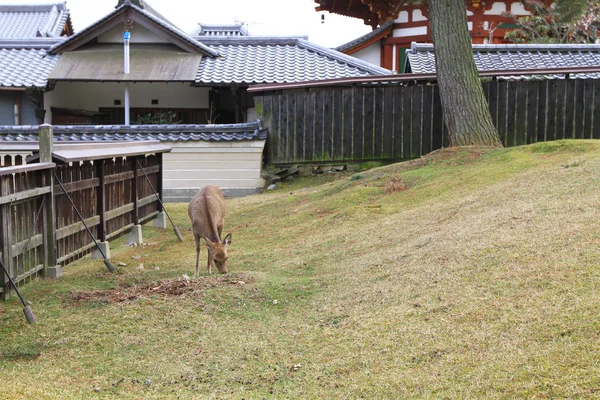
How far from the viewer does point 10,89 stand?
2116 centimetres

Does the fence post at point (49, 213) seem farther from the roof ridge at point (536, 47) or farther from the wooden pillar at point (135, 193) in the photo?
the roof ridge at point (536, 47)

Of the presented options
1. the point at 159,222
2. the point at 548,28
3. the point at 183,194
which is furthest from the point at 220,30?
the point at 159,222

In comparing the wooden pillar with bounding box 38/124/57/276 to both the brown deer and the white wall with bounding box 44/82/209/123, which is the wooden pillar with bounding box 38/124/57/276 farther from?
the white wall with bounding box 44/82/209/123

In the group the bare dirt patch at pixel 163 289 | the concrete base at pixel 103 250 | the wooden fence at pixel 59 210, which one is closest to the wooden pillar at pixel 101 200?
the wooden fence at pixel 59 210

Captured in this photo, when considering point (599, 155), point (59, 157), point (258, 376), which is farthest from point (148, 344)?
point (599, 155)

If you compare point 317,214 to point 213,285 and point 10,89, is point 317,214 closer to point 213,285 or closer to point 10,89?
point 213,285

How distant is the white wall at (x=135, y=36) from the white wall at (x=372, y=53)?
9019 millimetres

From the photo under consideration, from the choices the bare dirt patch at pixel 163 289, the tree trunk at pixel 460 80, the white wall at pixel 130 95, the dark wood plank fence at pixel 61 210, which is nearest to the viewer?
the dark wood plank fence at pixel 61 210

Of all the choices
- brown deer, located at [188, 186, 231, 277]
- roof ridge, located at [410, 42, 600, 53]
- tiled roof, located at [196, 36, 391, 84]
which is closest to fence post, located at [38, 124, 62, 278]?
brown deer, located at [188, 186, 231, 277]

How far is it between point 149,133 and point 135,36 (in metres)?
5.55

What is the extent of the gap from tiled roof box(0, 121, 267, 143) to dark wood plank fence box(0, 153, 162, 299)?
593cm

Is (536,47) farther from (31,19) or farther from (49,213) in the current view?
(31,19)

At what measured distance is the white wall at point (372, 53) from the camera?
28.1 m

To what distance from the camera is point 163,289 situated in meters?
7.70
